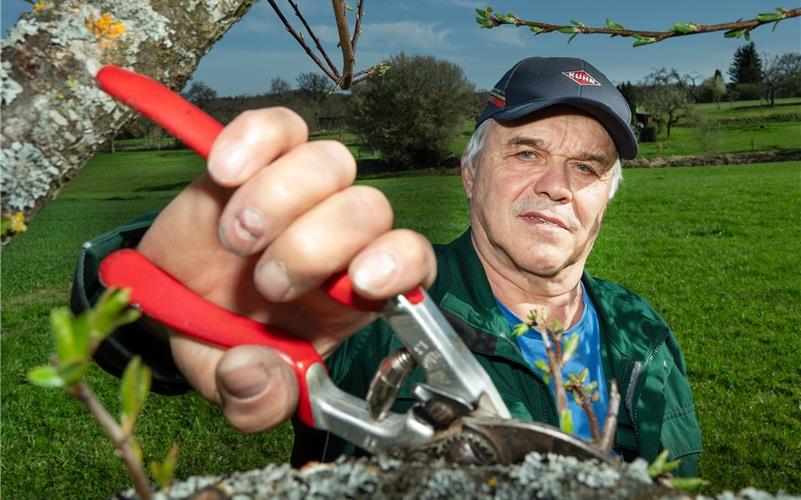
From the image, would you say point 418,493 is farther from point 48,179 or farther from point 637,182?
point 637,182

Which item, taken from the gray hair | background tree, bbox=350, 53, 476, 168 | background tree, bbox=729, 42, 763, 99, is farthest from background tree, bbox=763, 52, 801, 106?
the gray hair

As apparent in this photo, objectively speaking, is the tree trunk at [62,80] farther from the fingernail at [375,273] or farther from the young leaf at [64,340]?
the young leaf at [64,340]

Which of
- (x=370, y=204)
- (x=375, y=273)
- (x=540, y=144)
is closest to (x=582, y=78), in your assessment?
(x=540, y=144)

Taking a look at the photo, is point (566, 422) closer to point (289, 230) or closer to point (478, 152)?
point (289, 230)

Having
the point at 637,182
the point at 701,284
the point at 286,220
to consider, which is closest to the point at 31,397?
the point at 286,220

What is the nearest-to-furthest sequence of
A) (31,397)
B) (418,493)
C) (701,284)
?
(418,493)
(31,397)
(701,284)

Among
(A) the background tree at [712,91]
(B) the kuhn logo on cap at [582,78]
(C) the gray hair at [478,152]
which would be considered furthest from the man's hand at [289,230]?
(A) the background tree at [712,91]

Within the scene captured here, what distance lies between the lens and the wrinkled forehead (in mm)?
3777

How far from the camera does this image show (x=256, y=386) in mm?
1539

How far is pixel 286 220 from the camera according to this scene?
1.38 m

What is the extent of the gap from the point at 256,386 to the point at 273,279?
0.31 m

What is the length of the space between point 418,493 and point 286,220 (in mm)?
617

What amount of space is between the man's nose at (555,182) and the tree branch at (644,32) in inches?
43.7

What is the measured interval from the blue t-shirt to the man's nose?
2.23 ft
